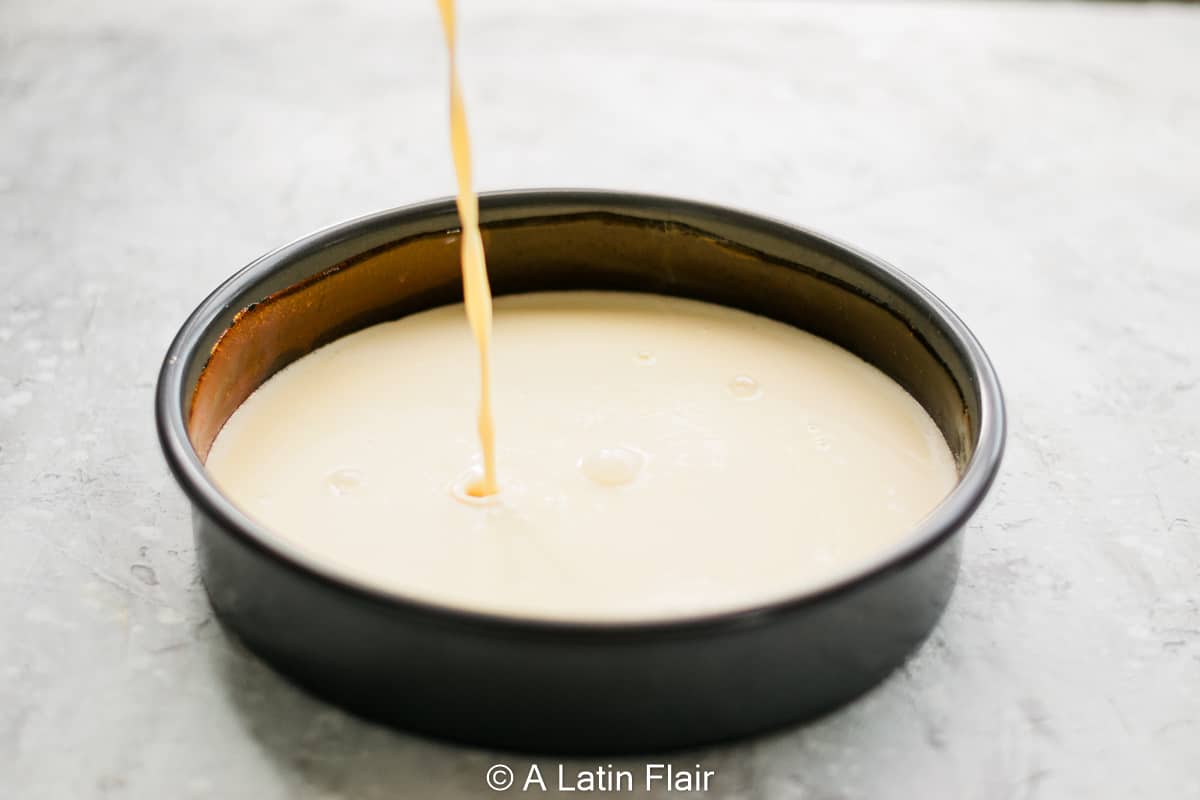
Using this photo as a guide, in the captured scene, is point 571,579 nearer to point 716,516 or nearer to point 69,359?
point 716,516

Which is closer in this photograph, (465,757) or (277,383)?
(465,757)

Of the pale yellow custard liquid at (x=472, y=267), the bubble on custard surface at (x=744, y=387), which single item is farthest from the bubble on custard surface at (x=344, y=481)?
the bubble on custard surface at (x=744, y=387)

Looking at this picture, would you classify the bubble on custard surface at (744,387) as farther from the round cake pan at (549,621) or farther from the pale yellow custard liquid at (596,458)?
the round cake pan at (549,621)

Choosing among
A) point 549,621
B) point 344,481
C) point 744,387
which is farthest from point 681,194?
point 549,621

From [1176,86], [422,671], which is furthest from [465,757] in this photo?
[1176,86]

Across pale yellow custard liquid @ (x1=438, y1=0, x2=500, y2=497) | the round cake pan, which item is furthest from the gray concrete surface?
pale yellow custard liquid @ (x1=438, y1=0, x2=500, y2=497)

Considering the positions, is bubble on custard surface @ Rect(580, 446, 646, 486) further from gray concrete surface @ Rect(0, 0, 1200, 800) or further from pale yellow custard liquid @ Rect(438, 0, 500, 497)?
gray concrete surface @ Rect(0, 0, 1200, 800)
